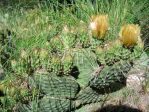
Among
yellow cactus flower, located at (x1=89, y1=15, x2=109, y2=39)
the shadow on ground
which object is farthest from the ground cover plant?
the shadow on ground

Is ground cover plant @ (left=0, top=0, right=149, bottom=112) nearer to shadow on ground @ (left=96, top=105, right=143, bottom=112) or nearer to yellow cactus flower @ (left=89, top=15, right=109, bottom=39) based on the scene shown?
yellow cactus flower @ (left=89, top=15, right=109, bottom=39)

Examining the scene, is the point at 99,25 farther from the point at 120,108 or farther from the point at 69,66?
the point at 120,108

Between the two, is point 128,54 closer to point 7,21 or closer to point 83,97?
point 83,97

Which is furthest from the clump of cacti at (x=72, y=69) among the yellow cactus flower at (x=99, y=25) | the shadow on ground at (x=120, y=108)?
the shadow on ground at (x=120, y=108)

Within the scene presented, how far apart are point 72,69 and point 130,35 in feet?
1.70

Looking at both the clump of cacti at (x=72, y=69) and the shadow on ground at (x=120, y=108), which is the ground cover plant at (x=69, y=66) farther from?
the shadow on ground at (x=120, y=108)

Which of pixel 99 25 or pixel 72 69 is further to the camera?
pixel 72 69

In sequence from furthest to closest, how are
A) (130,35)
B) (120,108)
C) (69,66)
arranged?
(120,108), (69,66), (130,35)

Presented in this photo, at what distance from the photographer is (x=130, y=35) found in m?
2.55

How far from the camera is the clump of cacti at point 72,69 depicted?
2.63 metres

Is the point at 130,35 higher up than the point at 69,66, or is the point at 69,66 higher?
the point at 130,35

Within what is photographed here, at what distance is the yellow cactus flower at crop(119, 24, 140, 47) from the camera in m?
2.54

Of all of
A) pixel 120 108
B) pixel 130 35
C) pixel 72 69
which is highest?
pixel 130 35

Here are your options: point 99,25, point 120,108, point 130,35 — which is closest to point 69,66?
point 99,25
